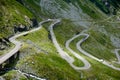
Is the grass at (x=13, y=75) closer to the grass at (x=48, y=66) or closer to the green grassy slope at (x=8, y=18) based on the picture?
the grass at (x=48, y=66)

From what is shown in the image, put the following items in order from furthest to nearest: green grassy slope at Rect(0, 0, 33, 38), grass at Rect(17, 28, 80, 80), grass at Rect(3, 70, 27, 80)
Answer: green grassy slope at Rect(0, 0, 33, 38) < grass at Rect(17, 28, 80, 80) < grass at Rect(3, 70, 27, 80)

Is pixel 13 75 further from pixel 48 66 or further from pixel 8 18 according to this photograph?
pixel 8 18

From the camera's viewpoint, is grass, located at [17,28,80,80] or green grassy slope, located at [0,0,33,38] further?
green grassy slope, located at [0,0,33,38]

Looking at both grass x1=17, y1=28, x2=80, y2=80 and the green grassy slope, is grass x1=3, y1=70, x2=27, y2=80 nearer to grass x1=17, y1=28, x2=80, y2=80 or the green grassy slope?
grass x1=17, y1=28, x2=80, y2=80

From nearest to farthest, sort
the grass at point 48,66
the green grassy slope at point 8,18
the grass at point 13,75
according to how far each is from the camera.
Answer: the grass at point 13,75 → the grass at point 48,66 → the green grassy slope at point 8,18

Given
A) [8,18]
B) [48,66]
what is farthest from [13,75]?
[8,18]

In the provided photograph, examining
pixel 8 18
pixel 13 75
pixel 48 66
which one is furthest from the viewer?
pixel 8 18

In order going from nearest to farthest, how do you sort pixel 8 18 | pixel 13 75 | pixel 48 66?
pixel 13 75
pixel 48 66
pixel 8 18

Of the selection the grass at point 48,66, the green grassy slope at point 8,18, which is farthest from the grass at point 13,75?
the green grassy slope at point 8,18

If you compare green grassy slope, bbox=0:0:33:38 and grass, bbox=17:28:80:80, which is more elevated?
green grassy slope, bbox=0:0:33:38

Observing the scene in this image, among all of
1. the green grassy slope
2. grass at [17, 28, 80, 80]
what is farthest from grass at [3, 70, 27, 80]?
the green grassy slope

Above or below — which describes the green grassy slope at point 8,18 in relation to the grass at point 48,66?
above

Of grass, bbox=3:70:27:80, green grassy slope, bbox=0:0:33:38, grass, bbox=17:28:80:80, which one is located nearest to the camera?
grass, bbox=3:70:27:80
